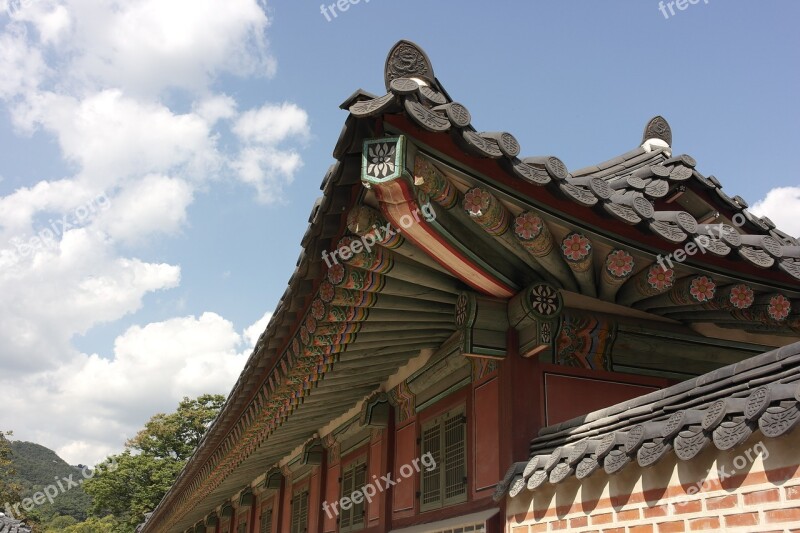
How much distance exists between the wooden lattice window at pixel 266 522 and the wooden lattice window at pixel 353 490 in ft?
17.3

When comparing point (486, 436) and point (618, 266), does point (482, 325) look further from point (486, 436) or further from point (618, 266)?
point (618, 266)

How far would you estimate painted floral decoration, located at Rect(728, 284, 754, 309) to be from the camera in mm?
5434

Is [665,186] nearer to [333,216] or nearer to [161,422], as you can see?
[333,216]

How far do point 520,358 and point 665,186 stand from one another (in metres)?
1.78

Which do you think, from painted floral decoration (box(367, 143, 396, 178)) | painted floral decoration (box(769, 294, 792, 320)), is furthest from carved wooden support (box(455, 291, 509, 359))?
painted floral decoration (box(769, 294, 792, 320))

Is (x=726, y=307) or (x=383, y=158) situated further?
(x=726, y=307)

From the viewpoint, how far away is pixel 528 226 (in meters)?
5.02

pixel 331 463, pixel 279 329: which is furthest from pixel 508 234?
pixel 331 463

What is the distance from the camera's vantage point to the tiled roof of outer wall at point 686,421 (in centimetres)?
336

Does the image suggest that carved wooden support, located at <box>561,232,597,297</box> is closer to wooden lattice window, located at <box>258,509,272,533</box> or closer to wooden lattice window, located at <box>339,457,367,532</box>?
wooden lattice window, located at <box>339,457,367,532</box>

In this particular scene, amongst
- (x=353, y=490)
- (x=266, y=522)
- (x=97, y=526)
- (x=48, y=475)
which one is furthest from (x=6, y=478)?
(x=48, y=475)

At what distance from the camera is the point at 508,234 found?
5.15m

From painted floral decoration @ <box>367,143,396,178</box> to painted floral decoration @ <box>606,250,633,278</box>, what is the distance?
1736 millimetres

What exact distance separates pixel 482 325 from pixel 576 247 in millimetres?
1064
